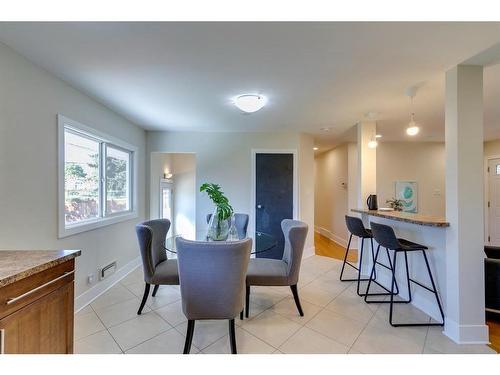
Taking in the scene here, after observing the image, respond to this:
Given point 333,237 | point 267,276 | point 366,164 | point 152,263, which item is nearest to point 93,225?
point 152,263

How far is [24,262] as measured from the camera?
1.23 metres

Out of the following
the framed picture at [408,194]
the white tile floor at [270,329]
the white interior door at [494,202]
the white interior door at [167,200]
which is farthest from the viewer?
the white interior door at [167,200]

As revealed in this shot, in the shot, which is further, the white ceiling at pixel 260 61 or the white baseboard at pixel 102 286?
the white baseboard at pixel 102 286

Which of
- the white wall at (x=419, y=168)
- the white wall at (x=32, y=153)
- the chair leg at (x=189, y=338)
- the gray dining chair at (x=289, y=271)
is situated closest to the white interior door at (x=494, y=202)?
the white wall at (x=419, y=168)

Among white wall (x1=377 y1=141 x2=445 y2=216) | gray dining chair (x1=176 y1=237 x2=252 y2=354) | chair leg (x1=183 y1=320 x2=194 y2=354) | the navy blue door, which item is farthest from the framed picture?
chair leg (x1=183 y1=320 x2=194 y2=354)

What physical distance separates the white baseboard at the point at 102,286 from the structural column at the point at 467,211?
342 cm

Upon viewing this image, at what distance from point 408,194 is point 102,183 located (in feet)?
18.8

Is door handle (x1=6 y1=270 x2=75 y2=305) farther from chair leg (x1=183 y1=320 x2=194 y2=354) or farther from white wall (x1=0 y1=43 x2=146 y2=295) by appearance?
chair leg (x1=183 y1=320 x2=194 y2=354)

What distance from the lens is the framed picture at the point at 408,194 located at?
16.9ft

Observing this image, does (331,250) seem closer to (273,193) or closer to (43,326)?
(273,193)

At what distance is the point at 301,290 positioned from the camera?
290 cm

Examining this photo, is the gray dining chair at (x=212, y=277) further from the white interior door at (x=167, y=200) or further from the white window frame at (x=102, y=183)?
the white interior door at (x=167, y=200)
